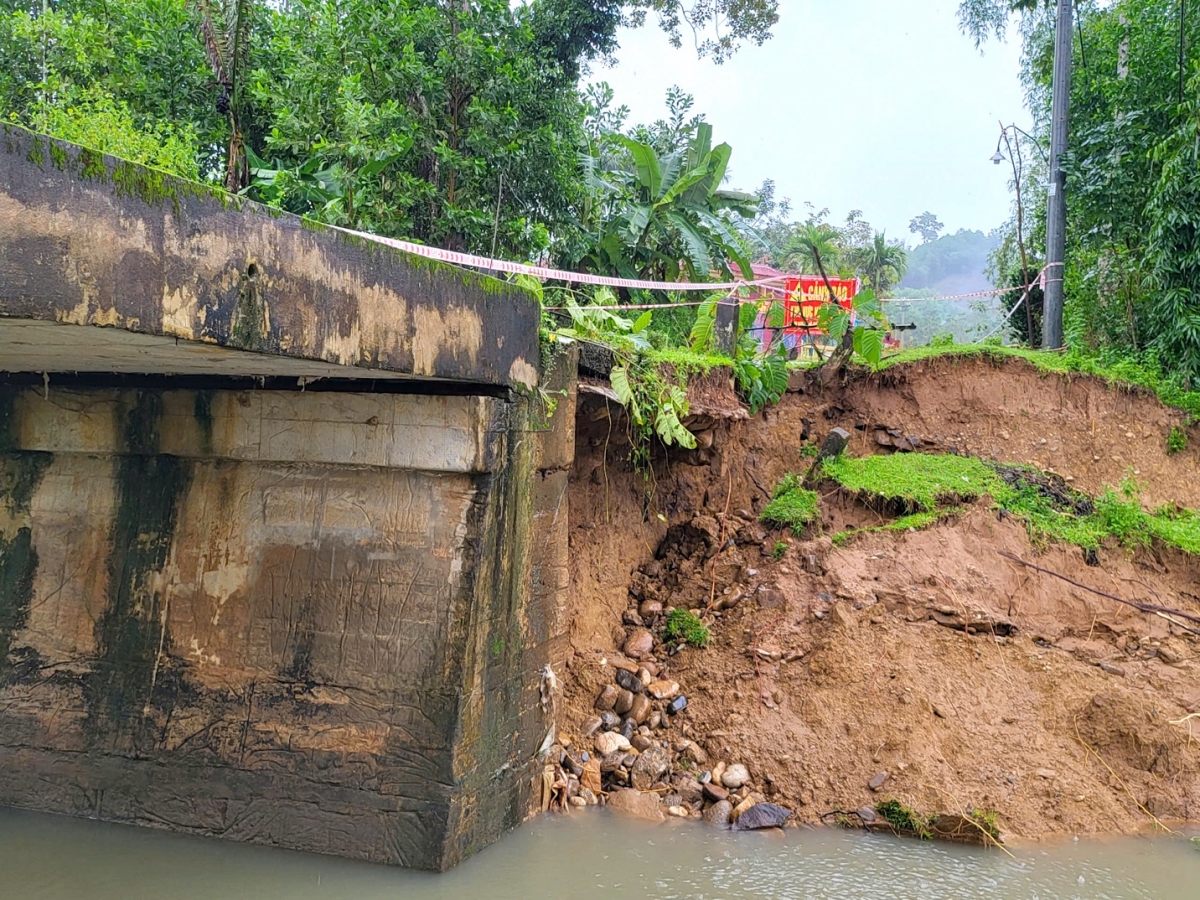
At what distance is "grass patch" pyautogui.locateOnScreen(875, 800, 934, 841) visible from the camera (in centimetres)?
504

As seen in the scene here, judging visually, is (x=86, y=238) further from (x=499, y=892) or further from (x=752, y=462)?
(x=752, y=462)

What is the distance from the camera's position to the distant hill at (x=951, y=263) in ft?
292

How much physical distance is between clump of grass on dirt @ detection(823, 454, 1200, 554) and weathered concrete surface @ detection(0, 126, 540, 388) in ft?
13.4

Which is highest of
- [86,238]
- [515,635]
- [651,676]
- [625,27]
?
[625,27]

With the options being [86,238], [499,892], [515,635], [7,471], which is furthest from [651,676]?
[86,238]

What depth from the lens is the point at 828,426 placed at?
8477 millimetres

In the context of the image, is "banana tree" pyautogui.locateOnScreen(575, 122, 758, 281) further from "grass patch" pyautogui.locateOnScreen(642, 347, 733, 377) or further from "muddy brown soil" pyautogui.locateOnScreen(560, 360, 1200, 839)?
"muddy brown soil" pyautogui.locateOnScreen(560, 360, 1200, 839)

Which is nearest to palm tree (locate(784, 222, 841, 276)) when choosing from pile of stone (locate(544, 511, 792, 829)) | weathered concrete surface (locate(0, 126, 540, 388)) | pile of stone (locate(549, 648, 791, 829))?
pile of stone (locate(544, 511, 792, 829))

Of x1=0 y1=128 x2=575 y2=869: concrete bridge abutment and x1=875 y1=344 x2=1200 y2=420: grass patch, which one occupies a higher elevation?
x1=875 y1=344 x2=1200 y2=420: grass patch

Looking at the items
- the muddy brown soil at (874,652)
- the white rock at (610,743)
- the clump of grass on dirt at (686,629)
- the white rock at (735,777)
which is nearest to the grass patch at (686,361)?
the muddy brown soil at (874,652)

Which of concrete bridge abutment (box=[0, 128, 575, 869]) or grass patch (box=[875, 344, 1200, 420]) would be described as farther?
grass patch (box=[875, 344, 1200, 420])

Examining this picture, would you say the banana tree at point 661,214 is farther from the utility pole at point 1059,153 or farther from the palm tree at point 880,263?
the palm tree at point 880,263

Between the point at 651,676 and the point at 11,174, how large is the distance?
4.72m

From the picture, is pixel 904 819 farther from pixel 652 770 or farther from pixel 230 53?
pixel 230 53
